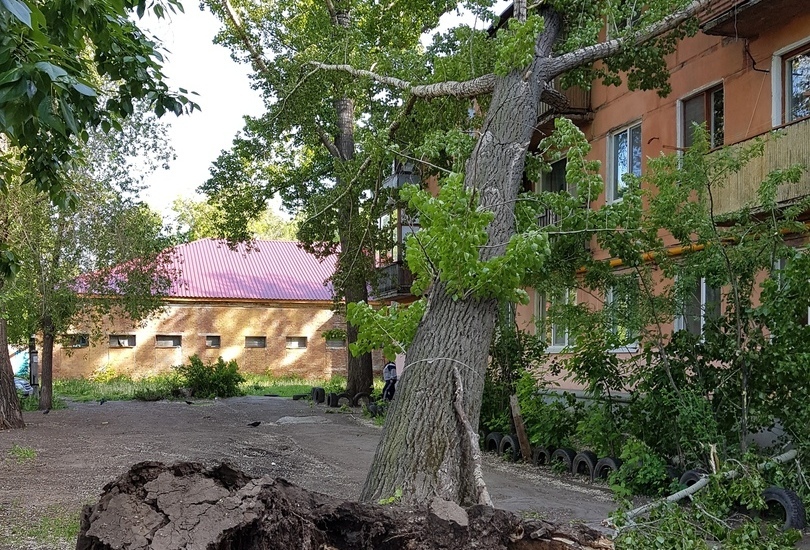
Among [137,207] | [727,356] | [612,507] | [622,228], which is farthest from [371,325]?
[137,207]

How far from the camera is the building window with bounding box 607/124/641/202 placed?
50.7 feet

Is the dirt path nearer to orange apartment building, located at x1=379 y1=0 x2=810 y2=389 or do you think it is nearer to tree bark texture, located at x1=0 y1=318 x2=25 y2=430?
tree bark texture, located at x1=0 y1=318 x2=25 y2=430

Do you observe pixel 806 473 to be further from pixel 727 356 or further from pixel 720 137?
pixel 720 137

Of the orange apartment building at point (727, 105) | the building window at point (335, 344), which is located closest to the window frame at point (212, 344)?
the building window at point (335, 344)

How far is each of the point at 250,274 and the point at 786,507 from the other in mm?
32895

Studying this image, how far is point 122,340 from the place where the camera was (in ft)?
110

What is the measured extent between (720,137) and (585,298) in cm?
416

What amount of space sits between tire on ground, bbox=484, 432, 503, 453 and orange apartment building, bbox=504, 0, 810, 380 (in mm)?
1856

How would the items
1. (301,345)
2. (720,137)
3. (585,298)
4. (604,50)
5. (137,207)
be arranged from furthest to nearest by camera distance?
1. (301,345)
2. (137,207)
3. (585,298)
4. (720,137)
5. (604,50)

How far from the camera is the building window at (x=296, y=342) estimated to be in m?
36.1

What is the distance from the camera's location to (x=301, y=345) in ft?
119

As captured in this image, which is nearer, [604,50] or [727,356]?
[727,356]

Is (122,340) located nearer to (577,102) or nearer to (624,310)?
(577,102)

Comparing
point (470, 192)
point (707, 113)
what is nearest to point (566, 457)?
point (470, 192)
